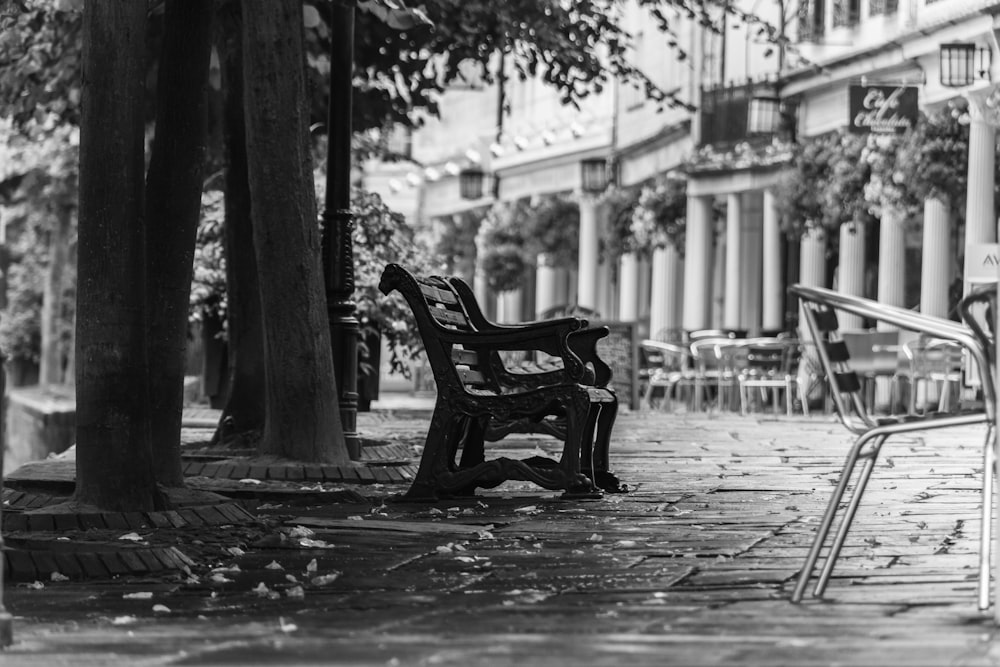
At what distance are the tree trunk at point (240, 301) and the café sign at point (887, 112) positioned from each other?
1262 centimetres

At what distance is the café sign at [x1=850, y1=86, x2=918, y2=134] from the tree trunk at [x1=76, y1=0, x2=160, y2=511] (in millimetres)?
16999

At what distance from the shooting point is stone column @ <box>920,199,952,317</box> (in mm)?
24031

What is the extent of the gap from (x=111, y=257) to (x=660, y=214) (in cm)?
2599

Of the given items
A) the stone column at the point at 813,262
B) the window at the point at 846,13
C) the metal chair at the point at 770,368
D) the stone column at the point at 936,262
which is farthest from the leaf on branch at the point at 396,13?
the stone column at the point at 813,262

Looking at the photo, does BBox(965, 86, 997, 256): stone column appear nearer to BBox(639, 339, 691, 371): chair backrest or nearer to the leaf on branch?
BBox(639, 339, 691, 371): chair backrest

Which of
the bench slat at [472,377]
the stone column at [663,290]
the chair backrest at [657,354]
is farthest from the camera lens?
the stone column at [663,290]

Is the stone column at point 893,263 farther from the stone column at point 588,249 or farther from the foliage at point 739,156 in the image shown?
the stone column at point 588,249

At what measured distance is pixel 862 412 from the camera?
203 inches

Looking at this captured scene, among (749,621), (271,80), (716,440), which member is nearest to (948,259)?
(716,440)

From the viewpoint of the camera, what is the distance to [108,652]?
441 cm

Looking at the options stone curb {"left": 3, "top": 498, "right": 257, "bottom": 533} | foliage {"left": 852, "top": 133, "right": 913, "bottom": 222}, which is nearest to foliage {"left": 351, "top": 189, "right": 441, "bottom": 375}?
foliage {"left": 852, "top": 133, "right": 913, "bottom": 222}

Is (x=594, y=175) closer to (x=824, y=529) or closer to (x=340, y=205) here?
(x=340, y=205)

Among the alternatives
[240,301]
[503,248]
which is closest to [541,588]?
[240,301]

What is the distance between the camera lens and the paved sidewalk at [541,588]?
436cm
